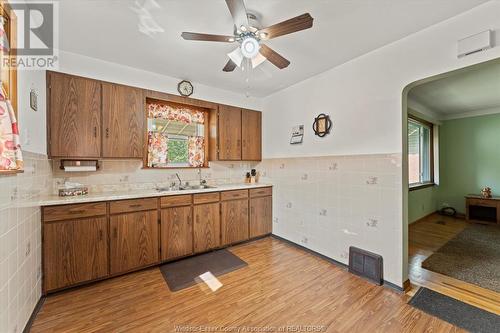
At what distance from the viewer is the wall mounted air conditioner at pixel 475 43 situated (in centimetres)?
151

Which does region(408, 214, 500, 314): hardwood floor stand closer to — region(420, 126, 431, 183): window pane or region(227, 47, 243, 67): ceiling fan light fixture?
region(420, 126, 431, 183): window pane

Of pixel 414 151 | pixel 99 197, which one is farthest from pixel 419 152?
pixel 99 197

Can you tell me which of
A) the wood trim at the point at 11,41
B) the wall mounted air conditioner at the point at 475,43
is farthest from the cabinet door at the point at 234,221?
the wall mounted air conditioner at the point at 475,43

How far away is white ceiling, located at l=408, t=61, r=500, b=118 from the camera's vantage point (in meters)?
2.74

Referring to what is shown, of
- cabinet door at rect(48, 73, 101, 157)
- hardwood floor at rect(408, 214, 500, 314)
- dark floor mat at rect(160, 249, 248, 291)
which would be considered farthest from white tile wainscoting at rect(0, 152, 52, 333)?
hardwood floor at rect(408, 214, 500, 314)

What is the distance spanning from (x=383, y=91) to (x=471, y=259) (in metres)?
2.57

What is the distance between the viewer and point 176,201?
2600 millimetres

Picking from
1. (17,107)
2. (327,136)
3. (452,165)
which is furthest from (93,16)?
(452,165)

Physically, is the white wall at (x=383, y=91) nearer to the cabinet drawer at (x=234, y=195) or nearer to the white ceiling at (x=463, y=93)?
the white ceiling at (x=463, y=93)

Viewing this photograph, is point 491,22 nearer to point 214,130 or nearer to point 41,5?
point 214,130

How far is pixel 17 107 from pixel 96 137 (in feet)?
2.89

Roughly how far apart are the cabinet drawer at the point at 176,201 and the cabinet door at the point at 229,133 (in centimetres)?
93

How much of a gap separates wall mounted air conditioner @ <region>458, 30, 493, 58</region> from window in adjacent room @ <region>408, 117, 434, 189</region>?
9.78 feet

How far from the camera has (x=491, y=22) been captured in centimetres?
152
